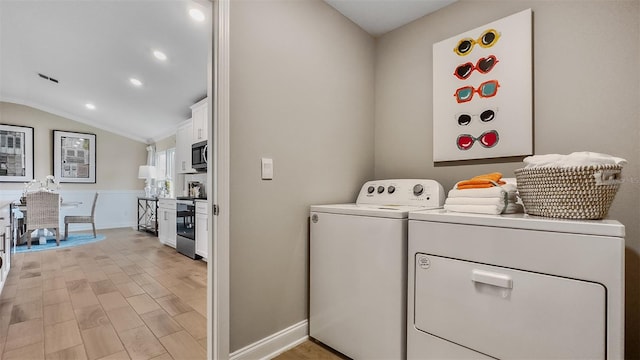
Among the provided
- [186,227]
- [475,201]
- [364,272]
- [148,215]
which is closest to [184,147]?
[186,227]

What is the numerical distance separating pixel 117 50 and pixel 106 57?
0.36m

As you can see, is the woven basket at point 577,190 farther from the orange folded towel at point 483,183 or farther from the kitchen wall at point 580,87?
the kitchen wall at point 580,87

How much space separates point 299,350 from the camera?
167 centimetres

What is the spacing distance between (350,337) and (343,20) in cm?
212

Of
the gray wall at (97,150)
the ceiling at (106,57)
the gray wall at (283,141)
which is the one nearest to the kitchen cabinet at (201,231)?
the ceiling at (106,57)

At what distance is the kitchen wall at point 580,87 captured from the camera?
4.26 feet

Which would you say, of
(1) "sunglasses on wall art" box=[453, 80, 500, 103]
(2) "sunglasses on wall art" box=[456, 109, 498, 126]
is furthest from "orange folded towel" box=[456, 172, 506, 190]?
(1) "sunglasses on wall art" box=[453, 80, 500, 103]

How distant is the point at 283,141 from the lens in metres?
1.68

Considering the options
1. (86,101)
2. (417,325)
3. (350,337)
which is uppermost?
(86,101)

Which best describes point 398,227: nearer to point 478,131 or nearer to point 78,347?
point 478,131

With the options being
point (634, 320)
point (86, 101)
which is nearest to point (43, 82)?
point (86, 101)

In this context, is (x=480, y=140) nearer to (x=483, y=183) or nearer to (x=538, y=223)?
(x=483, y=183)

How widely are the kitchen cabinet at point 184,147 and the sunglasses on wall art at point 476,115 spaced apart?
4.00 meters

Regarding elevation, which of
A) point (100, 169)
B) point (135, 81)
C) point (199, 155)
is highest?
point (135, 81)
